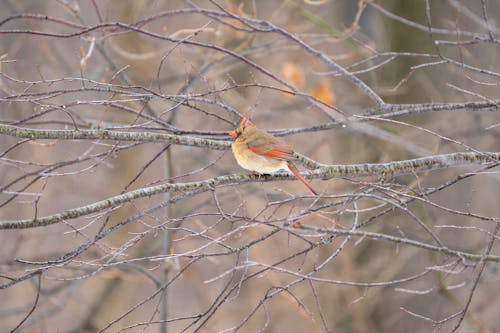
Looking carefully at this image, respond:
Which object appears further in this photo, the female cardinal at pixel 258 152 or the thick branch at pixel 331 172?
the female cardinal at pixel 258 152

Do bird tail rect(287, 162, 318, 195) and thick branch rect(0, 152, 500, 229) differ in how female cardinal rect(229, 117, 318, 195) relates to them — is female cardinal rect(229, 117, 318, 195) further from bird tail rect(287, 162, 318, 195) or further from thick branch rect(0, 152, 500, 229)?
thick branch rect(0, 152, 500, 229)

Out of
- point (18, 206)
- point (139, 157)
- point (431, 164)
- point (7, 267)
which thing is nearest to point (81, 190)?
point (139, 157)

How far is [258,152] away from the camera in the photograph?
12.5 ft

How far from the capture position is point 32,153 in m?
7.33

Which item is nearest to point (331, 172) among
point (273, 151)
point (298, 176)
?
point (298, 176)

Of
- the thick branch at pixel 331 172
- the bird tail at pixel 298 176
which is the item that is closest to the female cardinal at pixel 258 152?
the bird tail at pixel 298 176

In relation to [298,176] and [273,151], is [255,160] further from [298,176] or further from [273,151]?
[298,176]

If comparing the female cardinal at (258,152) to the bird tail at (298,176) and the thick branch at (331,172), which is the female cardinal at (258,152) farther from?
the thick branch at (331,172)

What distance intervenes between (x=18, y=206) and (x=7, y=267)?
2531mm

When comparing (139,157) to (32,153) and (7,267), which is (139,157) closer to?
(32,153)

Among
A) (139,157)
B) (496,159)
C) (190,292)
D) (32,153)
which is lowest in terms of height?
(190,292)

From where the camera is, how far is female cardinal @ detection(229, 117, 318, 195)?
12.3ft

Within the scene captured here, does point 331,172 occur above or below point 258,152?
below

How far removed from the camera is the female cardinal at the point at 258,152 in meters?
3.76
